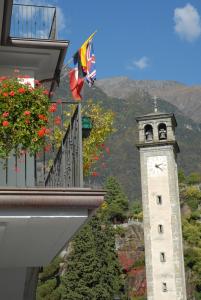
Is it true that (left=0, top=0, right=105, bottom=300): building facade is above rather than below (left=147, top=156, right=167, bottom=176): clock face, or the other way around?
below

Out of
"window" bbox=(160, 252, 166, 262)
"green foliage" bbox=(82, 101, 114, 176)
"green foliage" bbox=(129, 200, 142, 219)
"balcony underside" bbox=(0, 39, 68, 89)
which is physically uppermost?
"green foliage" bbox=(129, 200, 142, 219)

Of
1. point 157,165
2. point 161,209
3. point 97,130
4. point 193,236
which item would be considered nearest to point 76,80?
point 97,130

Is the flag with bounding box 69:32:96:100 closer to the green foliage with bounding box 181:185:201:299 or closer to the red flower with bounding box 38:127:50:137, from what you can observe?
the red flower with bounding box 38:127:50:137

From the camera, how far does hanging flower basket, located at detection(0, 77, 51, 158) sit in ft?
22.7

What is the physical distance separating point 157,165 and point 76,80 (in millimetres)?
38196

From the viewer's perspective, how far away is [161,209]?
44812mm

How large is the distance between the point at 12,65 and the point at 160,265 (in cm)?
3581

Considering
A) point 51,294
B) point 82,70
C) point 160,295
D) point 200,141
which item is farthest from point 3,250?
point 200,141

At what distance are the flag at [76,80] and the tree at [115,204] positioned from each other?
68.9 metres

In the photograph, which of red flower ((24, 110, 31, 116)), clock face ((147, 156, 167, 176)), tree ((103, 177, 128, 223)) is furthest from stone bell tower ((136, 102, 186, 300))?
red flower ((24, 110, 31, 116))

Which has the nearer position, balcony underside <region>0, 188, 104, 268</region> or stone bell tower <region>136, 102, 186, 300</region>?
balcony underside <region>0, 188, 104, 268</region>

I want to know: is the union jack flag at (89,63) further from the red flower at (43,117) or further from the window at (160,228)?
the window at (160,228)

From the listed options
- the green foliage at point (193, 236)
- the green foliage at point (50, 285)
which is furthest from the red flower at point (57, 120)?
the green foliage at point (193, 236)

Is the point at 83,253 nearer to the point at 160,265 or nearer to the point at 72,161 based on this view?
the point at 160,265
